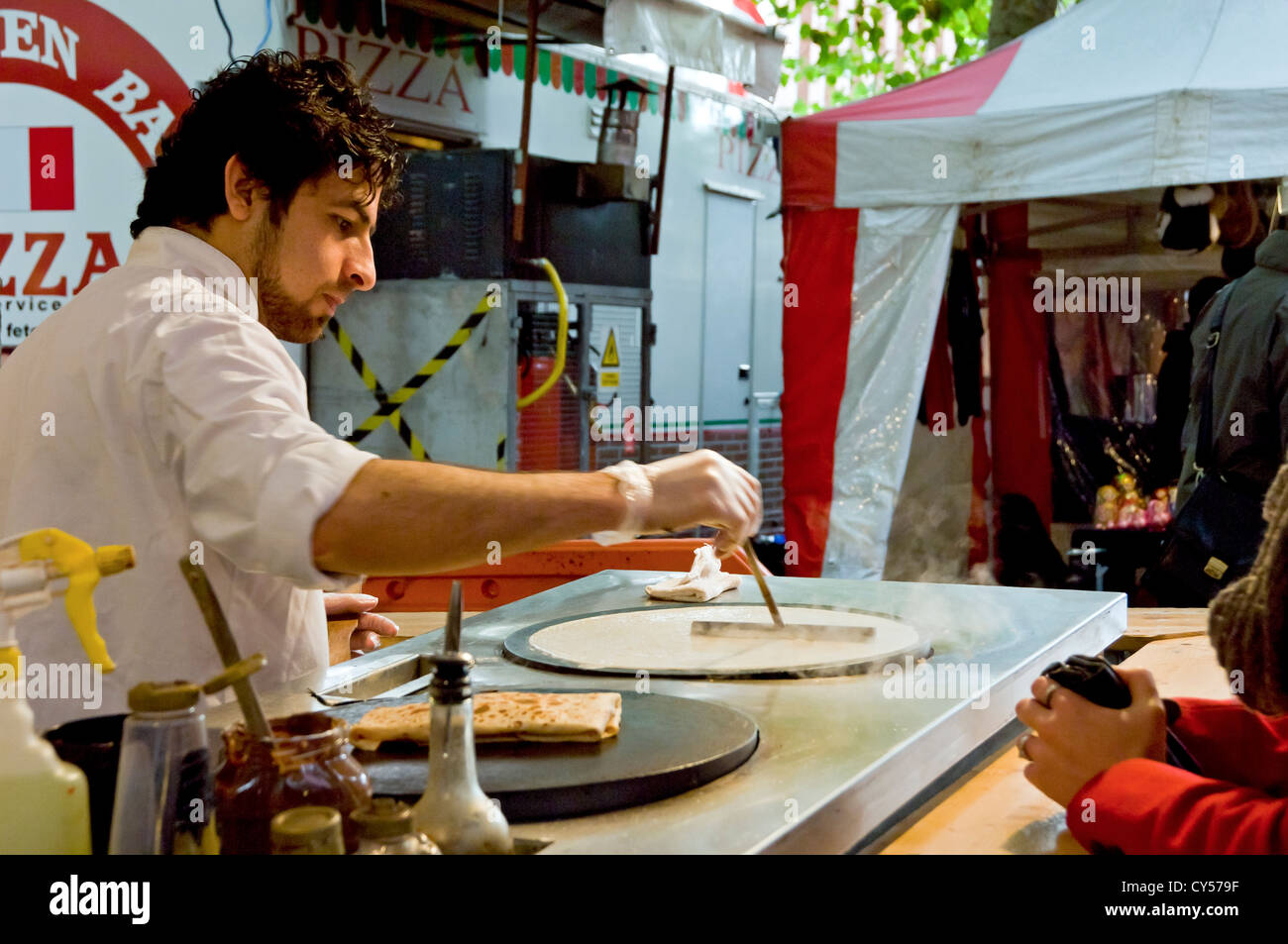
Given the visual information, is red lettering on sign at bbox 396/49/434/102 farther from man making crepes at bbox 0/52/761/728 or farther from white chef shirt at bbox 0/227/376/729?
white chef shirt at bbox 0/227/376/729

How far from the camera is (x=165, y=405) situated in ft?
4.90

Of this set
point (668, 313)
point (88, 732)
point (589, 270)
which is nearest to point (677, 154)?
point (668, 313)

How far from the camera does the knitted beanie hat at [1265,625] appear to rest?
1.25 meters

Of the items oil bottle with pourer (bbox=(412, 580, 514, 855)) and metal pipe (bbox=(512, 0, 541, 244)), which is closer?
oil bottle with pourer (bbox=(412, 580, 514, 855))

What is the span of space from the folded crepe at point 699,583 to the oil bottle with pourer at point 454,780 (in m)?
1.27

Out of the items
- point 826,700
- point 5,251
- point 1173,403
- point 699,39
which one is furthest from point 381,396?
point 826,700

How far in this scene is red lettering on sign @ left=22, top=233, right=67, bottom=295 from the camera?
15.8 ft

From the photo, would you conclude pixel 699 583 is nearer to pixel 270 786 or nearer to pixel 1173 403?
pixel 270 786

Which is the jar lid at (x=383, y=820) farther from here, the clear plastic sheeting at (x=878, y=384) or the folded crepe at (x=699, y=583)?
the clear plastic sheeting at (x=878, y=384)

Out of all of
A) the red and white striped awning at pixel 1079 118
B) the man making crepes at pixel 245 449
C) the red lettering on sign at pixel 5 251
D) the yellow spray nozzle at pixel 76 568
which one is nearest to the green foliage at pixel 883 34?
the red and white striped awning at pixel 1079 118

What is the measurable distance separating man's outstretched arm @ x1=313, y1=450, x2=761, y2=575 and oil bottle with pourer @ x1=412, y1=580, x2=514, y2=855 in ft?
1.14

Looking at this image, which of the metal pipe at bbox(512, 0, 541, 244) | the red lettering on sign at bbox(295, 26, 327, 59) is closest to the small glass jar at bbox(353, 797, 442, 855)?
the metal pipe at bbox(512, 0, 541, 244)

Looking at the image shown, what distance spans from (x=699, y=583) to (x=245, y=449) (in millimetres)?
1083

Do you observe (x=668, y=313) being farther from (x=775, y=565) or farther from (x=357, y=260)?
(x=357, y=260)
